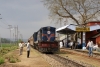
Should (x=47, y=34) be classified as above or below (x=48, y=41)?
above

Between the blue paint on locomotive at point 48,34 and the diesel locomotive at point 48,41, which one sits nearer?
the diesel locomotive at point 48,41

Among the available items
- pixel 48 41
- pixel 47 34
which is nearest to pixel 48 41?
pixel 48 41

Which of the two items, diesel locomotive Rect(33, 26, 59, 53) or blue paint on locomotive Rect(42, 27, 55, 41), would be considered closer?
diesel locomotive Rect(33, 26, 59, 53)

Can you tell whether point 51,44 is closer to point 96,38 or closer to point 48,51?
point 48,51

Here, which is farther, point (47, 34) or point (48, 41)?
point (47, 34)

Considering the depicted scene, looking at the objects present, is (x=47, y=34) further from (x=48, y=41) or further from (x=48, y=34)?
(x=48, y=41)

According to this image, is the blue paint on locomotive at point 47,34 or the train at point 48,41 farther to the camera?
the blue paint on locomotive at point 47,34

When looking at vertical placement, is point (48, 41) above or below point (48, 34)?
→ below

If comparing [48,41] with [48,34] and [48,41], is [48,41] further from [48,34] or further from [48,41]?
[48,34]

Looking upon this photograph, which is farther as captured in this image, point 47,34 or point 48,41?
point 47,34

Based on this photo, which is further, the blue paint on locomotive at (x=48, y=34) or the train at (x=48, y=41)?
the blue paint on locomotive at (x=48, y=34)

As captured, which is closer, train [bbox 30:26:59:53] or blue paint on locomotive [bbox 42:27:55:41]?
train [bbox 30:26:59:53]

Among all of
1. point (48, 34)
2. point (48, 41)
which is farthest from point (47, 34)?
point (48, 41)

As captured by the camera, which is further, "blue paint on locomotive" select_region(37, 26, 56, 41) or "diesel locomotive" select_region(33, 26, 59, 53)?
"blue paint on locomotive" select_region(37, 26, 56, 41)
